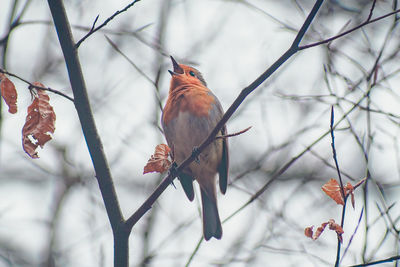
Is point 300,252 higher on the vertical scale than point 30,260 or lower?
lower

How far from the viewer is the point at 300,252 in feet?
11.8

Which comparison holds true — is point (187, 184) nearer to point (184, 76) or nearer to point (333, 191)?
point (184, 76)

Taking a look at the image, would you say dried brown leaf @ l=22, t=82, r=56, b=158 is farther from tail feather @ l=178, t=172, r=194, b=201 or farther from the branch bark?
tail feather @ l=178, t=172, r=194, b=201

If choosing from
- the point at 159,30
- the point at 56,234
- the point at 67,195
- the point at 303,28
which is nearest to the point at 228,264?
the point at 303,28

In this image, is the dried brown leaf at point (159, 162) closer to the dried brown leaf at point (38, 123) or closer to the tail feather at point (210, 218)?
the dried brown leaf at point (38, 123)

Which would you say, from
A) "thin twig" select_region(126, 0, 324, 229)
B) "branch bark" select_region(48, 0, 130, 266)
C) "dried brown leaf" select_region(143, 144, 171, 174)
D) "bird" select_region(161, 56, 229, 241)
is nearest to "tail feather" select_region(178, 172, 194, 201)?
"bird" select_region(161, 56, 229, 241)

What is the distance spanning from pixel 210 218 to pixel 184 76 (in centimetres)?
136

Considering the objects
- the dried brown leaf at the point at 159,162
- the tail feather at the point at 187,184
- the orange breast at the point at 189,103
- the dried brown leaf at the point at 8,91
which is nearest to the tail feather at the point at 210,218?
the tail feather at the point at 187,184

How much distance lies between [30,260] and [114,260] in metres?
4.63

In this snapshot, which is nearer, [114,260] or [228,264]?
[114,260]

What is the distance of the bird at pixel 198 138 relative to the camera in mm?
4242

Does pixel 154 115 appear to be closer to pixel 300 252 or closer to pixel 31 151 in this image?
pixel 300 252

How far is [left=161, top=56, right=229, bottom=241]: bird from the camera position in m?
4.24

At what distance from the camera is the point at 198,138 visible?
4.24 metres
